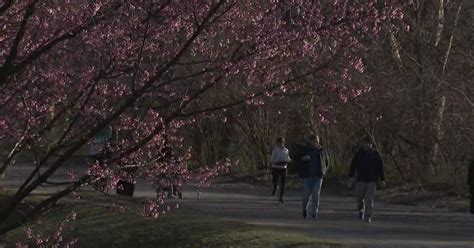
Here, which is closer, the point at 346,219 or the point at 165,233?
the point at 165,233

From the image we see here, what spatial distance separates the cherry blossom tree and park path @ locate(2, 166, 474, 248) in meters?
8.59

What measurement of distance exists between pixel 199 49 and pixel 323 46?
934 mm

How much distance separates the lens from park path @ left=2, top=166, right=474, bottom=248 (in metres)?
18.7

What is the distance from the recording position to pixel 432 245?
58.2 feet

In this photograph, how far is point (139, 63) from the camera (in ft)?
→ 22.7

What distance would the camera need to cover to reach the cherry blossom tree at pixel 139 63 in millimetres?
6832

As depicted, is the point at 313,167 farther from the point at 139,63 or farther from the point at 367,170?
the point at 139,63

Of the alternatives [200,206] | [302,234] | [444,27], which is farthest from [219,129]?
[302,234]

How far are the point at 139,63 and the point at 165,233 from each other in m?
12.8

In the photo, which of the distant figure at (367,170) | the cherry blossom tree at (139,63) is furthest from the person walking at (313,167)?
the cherry blossom tree at (139,63)

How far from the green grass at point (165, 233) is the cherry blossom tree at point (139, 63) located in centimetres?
850

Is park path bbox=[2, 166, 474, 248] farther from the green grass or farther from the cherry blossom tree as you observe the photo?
the cherry blossom tree

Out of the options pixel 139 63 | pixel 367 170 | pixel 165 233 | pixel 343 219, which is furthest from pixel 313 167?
pixel 139 63

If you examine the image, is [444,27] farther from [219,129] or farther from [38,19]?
[38,19]
